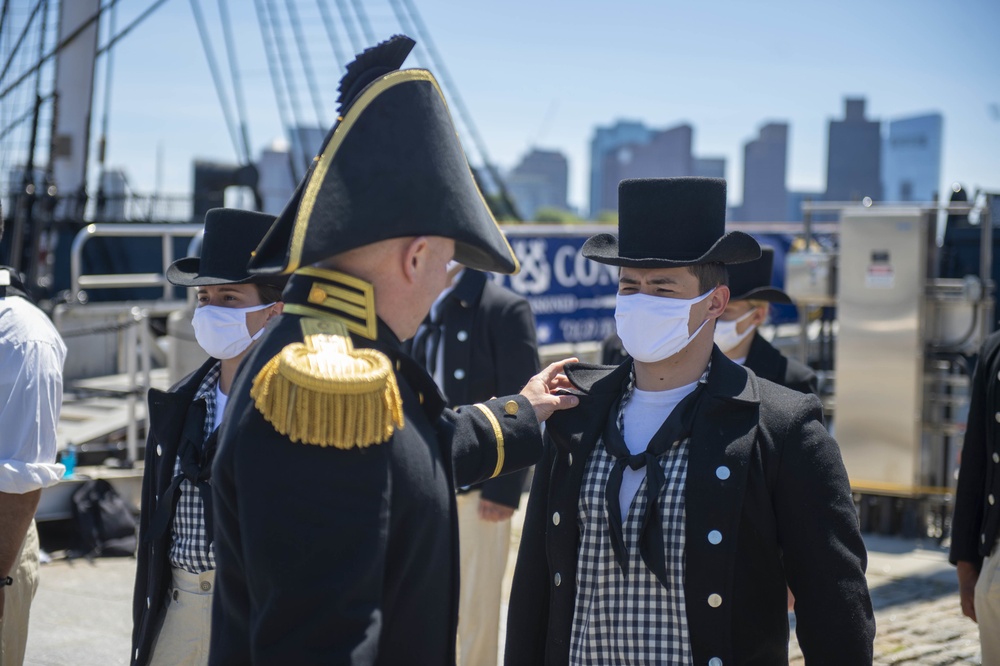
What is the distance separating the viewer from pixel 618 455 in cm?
267

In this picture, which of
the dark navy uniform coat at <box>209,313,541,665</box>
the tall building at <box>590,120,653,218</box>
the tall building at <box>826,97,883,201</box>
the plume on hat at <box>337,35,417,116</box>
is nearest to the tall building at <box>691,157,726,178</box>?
the tall building at <box>826,97,883,201</box>

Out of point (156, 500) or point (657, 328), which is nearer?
point (657, 328)

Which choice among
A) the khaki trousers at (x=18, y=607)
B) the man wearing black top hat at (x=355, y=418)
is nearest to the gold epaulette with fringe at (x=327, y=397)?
the man wearing black top hat at (x=355, y=418)

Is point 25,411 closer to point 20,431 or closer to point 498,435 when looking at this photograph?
point 20,431

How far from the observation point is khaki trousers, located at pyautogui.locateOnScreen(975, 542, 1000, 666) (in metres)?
3.62

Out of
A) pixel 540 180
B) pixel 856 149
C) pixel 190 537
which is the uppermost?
pixel 540 180

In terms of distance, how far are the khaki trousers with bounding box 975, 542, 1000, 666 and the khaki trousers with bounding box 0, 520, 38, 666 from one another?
10.9ft

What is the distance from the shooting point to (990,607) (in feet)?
11.9

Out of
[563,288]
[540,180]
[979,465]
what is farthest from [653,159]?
[979,465]

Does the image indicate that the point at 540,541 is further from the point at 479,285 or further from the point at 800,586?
the point at 479,285

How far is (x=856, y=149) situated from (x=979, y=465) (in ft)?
176

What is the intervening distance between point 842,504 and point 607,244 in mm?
1014

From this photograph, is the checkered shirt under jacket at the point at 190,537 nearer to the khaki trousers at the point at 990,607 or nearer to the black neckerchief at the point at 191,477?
the black neckerchief at the point at 191,477

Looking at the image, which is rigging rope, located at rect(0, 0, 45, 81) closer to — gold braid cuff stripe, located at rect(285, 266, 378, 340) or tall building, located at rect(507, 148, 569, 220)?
gold braid cuff stripe, located at rect(285, 266, 378, 340)
